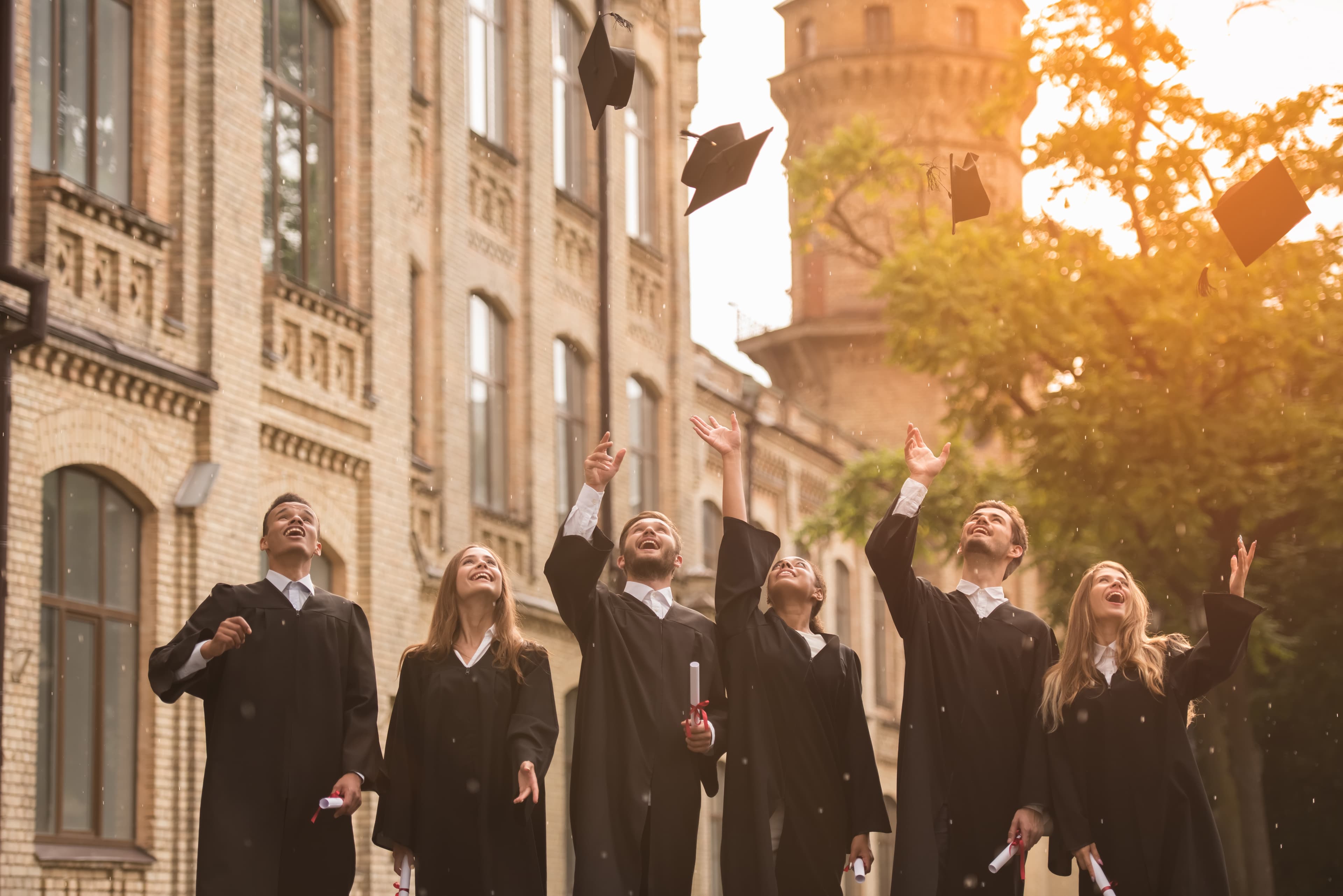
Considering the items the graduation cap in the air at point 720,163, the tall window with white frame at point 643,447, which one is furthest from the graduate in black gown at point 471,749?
the tall window with white frame at point 643,447

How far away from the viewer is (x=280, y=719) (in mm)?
7672

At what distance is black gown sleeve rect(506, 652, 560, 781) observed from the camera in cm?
772

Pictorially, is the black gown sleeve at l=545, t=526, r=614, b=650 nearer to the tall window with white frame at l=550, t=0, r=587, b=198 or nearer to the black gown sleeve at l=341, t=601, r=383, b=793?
the black gown sleeve at l=341, t=601, r=383, b=793

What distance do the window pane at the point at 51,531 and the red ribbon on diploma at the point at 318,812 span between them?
6.22 m

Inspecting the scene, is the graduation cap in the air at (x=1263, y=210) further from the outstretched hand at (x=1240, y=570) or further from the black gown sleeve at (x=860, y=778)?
the black gown sleeve at (x=860, y=778)

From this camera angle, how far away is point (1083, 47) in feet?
63.4

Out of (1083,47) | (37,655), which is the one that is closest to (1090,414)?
(1083,47)

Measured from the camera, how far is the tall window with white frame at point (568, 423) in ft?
77.5

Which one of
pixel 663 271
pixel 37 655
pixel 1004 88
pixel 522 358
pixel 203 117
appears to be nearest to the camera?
pixel 37 655

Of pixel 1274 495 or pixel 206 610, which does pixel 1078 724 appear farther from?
pixel 1274 495

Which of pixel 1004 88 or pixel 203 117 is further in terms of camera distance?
pixel 1004 88

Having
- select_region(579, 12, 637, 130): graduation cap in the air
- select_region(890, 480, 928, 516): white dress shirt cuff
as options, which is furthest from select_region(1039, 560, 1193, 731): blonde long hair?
select_region(579, 12, 637, 130): graduation cap in the air

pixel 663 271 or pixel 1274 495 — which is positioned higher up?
pixel 663 271

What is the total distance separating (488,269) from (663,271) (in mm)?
5392
